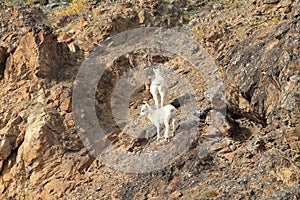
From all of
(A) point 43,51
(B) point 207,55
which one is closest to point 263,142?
(B) point 207,55

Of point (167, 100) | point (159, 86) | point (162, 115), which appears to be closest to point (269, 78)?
point (162, 115)

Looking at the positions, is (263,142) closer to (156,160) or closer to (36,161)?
(156,160)

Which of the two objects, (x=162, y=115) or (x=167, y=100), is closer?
(x=162, y=115)

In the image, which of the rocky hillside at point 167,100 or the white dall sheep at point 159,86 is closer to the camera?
the rocky hillside at point 167,100

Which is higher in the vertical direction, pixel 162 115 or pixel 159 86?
pixel 159 86

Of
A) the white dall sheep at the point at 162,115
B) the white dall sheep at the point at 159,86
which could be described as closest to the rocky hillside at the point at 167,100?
the white dall sheep at the point at 162,115

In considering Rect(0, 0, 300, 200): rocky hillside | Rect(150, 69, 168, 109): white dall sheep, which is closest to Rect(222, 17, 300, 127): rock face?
Rect(0, 0, 300, 200): rocky hillside

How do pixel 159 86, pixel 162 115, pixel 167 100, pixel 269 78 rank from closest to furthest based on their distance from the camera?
pixel 269 78, pixel 162 115, pixel 159 86, pixel 167 100

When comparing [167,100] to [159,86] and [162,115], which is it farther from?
[162,115]

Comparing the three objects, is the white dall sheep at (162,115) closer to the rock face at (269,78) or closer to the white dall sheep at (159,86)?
the white dall sheep at (159,86)
